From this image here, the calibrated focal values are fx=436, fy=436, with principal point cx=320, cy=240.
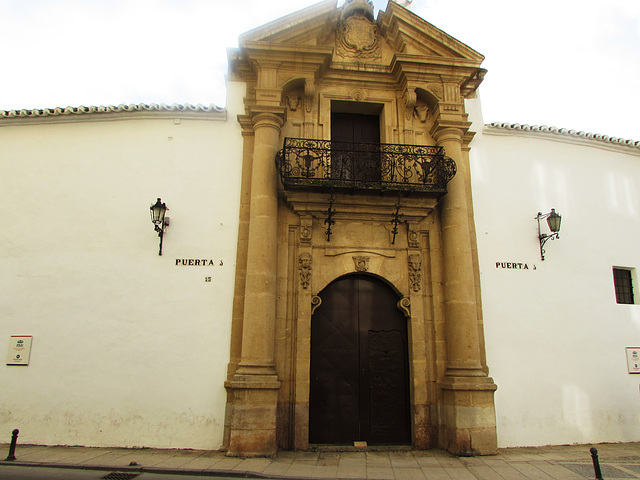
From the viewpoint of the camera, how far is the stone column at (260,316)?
700cm

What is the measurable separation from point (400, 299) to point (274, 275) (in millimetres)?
2455

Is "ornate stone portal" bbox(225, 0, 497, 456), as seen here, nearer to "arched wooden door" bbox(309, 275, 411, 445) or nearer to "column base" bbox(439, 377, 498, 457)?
"column base" bbox(439, 377, 498, 457)

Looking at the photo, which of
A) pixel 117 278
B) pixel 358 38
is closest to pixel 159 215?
pixel 117 278

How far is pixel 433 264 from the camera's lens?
853cm

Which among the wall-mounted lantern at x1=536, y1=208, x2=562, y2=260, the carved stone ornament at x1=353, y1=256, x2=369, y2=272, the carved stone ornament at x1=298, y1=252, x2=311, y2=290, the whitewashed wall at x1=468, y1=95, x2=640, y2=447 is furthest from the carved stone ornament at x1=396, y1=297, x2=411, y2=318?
the wall-mounted lantern at x1=536, y1=208, x2=562, y2=260

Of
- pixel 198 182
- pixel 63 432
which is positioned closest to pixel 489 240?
pixel 198 182

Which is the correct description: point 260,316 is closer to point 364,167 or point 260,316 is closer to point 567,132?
point 364,167

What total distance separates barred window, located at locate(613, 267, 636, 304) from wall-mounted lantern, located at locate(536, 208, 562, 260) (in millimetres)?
1777

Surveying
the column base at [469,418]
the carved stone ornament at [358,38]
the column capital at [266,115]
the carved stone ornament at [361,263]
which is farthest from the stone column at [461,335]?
the column capital at [266,115]

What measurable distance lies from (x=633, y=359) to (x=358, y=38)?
876 centimetres

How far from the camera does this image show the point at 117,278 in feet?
26.3

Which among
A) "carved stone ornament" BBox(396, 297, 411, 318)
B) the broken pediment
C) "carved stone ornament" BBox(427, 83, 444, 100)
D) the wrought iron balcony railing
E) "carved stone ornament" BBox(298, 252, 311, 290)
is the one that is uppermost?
the broken pediment

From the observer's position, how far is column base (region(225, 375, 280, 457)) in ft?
22.7

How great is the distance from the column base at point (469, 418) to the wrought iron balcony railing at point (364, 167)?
3.54m
